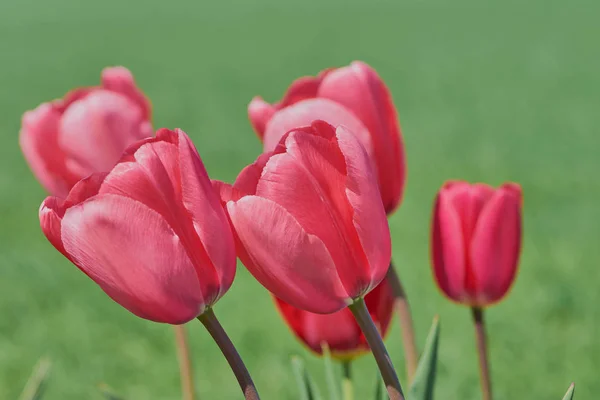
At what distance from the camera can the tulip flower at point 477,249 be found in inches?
35.2

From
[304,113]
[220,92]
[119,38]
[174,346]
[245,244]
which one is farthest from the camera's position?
[119,38]

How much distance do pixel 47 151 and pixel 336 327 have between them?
1.45 feet

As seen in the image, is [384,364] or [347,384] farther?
[347,384]

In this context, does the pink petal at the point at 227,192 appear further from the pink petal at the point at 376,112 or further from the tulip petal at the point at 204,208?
the pink petal at the point at 376,112

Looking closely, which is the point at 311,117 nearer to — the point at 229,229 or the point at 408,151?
the point at 229,229

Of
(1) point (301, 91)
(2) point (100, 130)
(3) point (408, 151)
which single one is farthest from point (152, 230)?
(3) point (408, 151)

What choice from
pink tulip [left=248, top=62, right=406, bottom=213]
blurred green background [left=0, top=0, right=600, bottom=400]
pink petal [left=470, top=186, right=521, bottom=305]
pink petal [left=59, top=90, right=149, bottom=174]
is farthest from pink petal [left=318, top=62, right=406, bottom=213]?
Result: blurred green background [left=0, top=0, right=600, bottom=400]

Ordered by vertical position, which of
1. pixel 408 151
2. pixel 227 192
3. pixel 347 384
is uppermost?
pixel 227 192

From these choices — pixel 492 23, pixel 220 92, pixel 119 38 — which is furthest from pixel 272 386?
pixel 119 38

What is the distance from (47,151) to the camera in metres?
1.13

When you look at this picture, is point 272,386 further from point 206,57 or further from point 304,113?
point 206,57

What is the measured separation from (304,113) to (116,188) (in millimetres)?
205

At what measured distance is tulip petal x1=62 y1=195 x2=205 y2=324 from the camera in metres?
0.59

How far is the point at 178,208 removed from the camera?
0.61 metres
